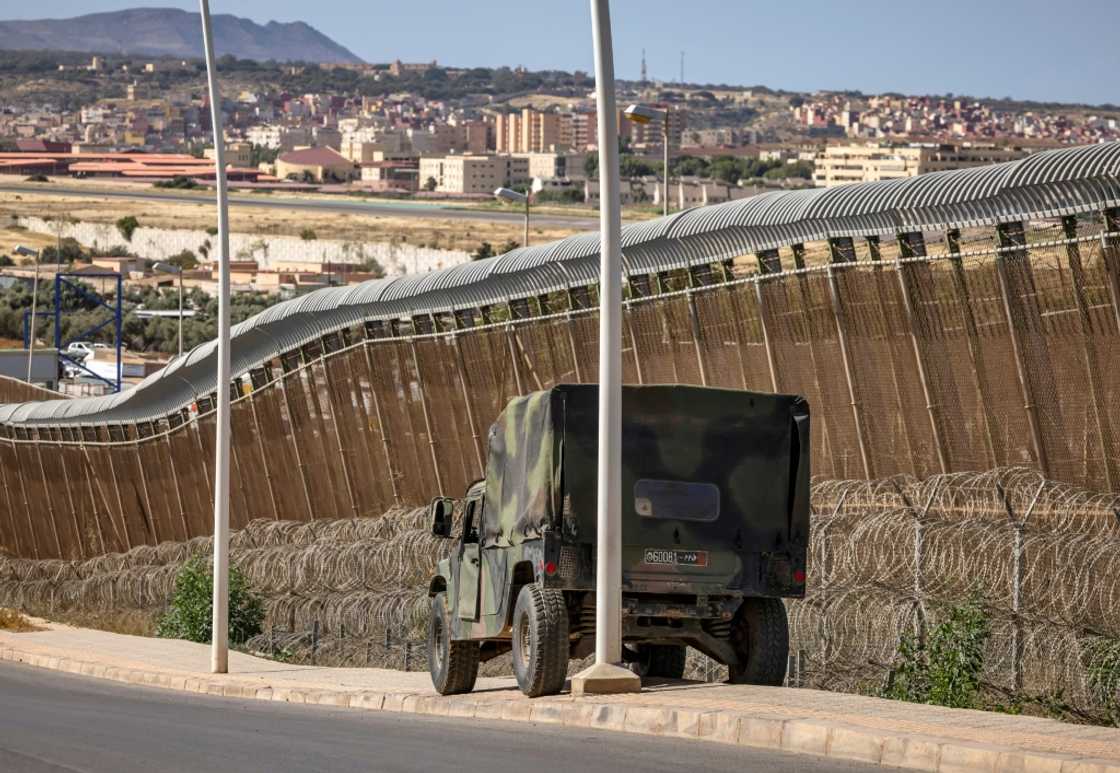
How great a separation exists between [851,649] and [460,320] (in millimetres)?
18320

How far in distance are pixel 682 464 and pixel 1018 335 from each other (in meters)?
6.08

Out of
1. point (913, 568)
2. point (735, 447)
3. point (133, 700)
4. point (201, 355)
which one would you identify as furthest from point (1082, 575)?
point (201, 355)

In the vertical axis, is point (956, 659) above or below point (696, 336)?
below

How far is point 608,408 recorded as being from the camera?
616 inches

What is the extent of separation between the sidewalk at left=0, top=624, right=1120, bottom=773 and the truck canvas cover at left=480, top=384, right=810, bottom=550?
1393mm

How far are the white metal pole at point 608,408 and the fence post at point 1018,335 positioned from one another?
6514 millimetres

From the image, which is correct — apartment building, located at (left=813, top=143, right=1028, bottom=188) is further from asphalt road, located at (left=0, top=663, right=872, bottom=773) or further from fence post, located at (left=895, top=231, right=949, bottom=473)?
asphalt road, located at (left=0, top=663, right=872, bottom=773)

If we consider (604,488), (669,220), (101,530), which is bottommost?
(101,530)

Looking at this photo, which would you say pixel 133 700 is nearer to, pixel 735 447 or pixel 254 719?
pixel 254 719

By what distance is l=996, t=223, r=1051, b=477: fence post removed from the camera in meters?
20.9

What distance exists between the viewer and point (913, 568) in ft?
56.9

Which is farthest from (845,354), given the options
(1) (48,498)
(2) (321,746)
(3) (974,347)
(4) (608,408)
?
(1) (48,498)

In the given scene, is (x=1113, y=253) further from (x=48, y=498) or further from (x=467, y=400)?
(x=48, y=498)

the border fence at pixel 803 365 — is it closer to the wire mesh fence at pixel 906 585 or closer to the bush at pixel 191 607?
the wire mesh fence at pixel 906 585
